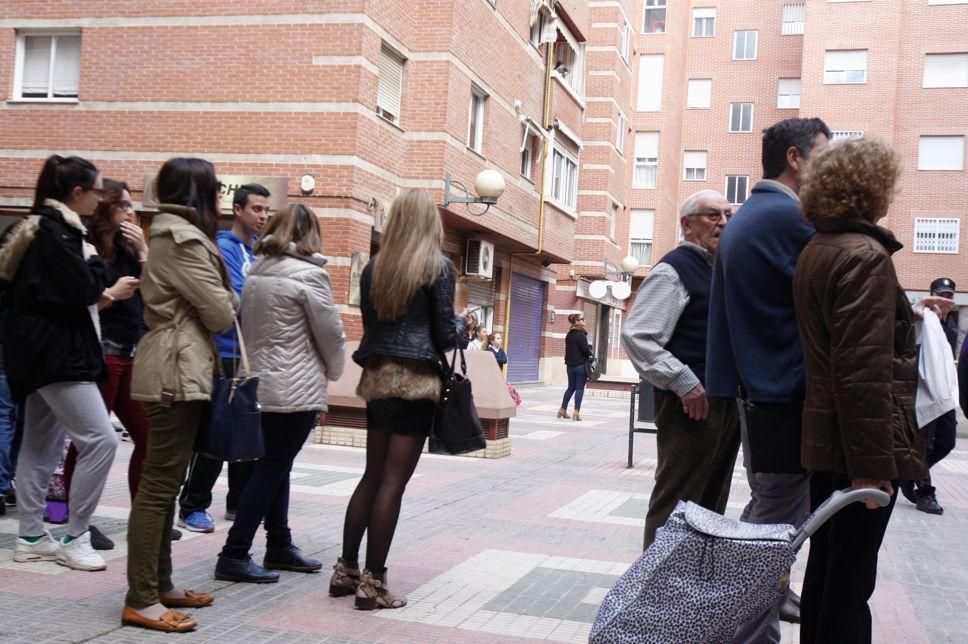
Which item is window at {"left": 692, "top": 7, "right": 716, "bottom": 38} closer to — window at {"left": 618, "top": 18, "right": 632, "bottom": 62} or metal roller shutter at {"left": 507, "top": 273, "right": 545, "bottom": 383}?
window at {"left": 618, "top": 18, "right": 632, "bottom": 62}

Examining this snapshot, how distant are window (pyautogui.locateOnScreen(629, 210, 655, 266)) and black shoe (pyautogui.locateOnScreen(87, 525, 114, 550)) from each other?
42.5m

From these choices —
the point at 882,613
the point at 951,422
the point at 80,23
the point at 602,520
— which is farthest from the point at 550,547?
the point at 80,23

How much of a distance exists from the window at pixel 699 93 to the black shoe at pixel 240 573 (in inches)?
1874

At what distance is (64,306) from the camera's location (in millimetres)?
5086

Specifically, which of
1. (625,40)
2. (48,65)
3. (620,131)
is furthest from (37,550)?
(625,40)

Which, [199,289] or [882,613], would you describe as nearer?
[199,289]

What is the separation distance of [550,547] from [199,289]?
3.22 metres

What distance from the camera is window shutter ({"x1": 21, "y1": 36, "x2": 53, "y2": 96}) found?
18453 millimetres

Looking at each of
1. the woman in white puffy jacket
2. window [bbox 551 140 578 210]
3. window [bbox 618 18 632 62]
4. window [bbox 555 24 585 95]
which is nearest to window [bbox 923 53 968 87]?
window [bbox 618 18 632 62]

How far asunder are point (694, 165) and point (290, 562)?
154 feet

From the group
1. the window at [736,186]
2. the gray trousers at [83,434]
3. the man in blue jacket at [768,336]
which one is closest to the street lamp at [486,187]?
the gray trousers at [83,434]

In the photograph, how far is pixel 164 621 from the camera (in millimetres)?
4270

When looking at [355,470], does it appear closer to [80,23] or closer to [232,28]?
[232,28]

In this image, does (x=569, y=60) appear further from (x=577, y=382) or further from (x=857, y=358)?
(x=857, y=358)
